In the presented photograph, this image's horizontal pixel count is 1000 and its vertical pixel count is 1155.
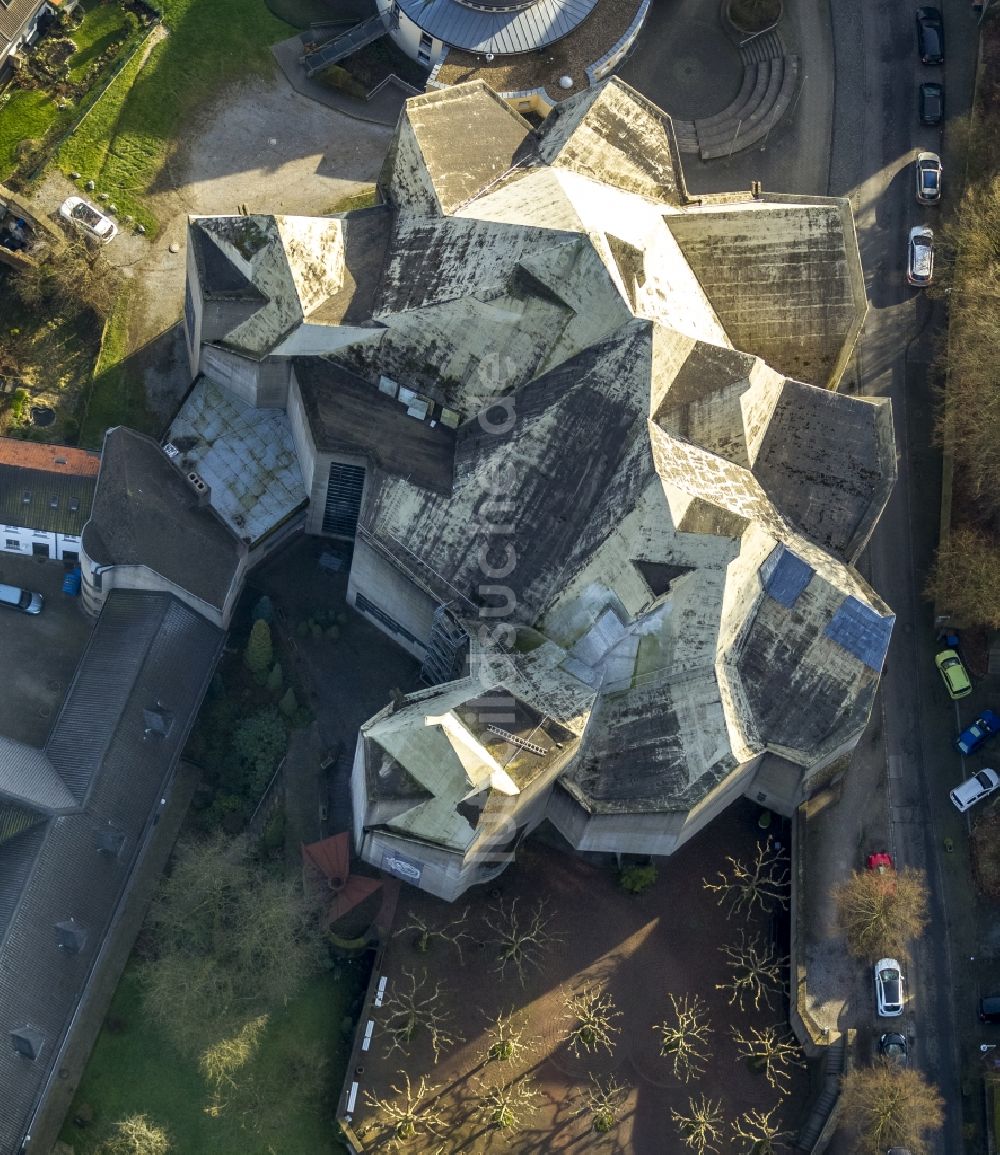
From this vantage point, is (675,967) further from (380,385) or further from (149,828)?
(380,385)

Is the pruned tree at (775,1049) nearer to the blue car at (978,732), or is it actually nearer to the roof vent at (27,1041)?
the blue car at (978,732)

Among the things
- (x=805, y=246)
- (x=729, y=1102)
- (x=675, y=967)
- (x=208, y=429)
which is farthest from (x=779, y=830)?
(x=208, y=429)

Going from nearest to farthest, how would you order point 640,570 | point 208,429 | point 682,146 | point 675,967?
point 640,570 → point 675,967 → point 208,429 → point 682,146

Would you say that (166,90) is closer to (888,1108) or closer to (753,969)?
(753,969)

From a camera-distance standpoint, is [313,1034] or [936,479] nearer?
[313,1034]

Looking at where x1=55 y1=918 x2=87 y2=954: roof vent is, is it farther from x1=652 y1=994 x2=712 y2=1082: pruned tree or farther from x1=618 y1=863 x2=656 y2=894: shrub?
x1=652 y1=994 x2=712 y2=1082: pruned tree
